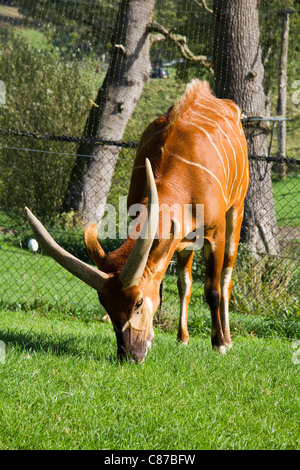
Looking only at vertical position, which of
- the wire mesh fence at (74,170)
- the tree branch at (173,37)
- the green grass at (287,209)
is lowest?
the green grass at (287,209)

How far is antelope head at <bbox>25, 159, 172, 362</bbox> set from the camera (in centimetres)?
362

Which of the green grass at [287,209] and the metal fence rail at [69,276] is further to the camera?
the green grass at [287,209]

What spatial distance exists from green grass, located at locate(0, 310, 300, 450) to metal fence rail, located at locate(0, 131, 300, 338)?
1.69 metres

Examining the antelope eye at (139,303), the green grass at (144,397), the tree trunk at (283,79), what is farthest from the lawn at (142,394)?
the tree trunk at (283,79)

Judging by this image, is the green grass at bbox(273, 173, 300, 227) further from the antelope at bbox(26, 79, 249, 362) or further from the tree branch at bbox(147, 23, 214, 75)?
the antelope at bbox(26, 79, 249, 362)

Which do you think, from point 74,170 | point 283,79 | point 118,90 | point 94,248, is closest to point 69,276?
point 74,170

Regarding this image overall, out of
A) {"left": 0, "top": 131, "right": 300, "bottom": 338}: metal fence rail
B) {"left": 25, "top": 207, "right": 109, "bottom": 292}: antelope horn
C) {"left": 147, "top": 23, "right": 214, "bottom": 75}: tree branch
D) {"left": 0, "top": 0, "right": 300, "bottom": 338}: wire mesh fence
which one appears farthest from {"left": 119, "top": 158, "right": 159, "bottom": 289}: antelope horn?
{"left": 147, "top": 23, "right": 214, "bottom": 75}: tree branch

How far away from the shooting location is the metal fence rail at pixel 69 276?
6.62 meters

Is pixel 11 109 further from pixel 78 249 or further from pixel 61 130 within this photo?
pixel 78 249

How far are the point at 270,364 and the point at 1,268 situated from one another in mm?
6040

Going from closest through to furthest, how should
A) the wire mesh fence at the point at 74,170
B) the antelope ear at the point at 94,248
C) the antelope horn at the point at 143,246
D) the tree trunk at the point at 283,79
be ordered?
the antelope horn at the point at 143,246 < the antelope ear at the point at 94,248 < the wire mesh fence at the point at 74,170 < the tree trunk at the point at 283,79

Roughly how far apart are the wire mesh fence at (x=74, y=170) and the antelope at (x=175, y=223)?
1150 millimetres

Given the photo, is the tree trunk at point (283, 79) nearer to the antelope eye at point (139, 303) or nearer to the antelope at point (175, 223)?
the antelope at point (175, 223)

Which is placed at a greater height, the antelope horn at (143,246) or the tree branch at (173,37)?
the tree branch at (173,37)
